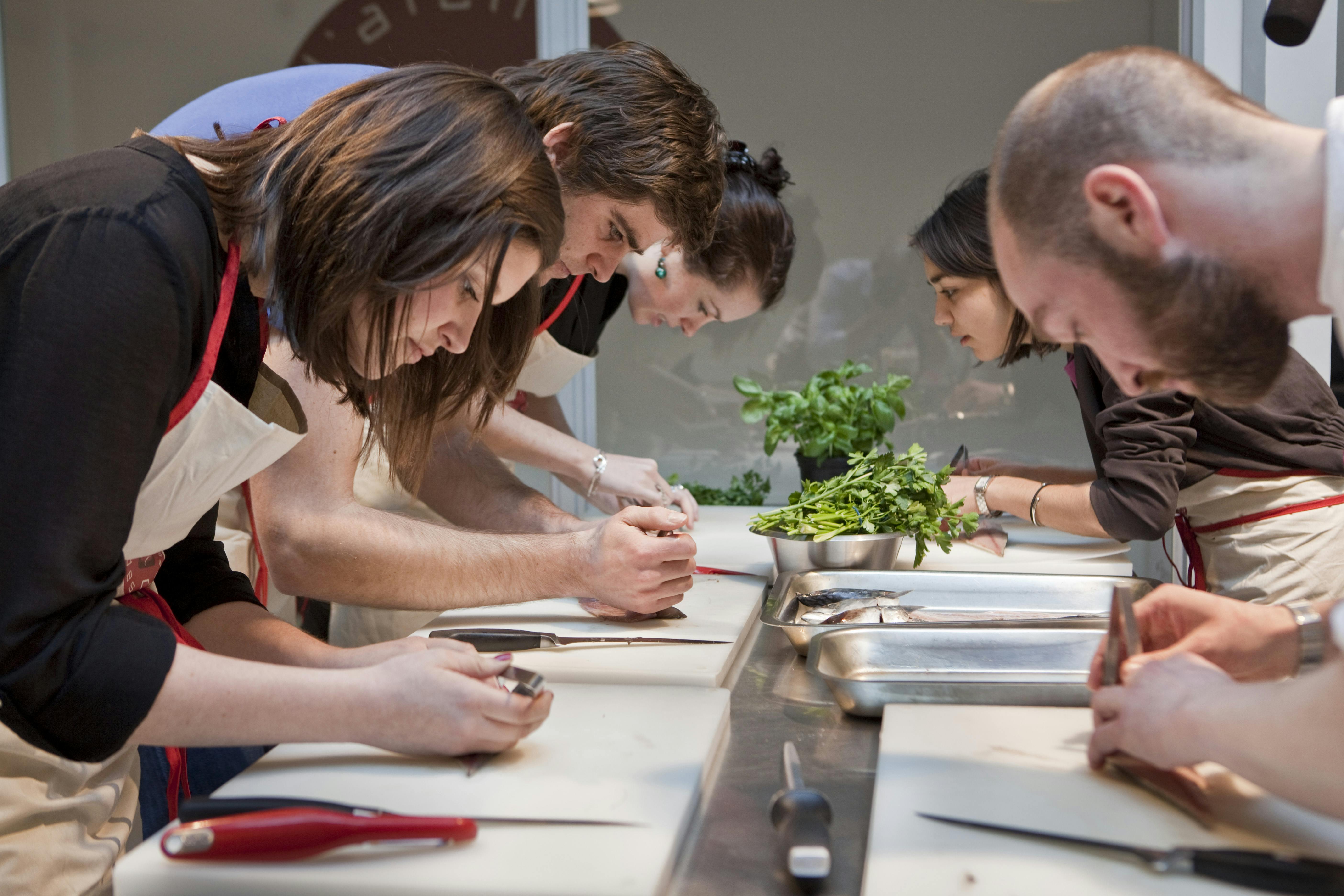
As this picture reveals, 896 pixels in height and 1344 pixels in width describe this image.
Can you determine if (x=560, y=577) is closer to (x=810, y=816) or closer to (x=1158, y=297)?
(x=810, y=816)

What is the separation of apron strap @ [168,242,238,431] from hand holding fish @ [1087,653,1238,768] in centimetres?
92

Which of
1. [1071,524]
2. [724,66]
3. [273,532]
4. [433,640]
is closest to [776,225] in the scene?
[1071,524]

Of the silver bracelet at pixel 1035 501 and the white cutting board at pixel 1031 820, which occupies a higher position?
the white cutting board at pixel 1031 820

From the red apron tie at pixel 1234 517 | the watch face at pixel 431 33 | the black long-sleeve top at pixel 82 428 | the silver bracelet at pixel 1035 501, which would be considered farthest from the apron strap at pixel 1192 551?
the watch face at pixel 431 33

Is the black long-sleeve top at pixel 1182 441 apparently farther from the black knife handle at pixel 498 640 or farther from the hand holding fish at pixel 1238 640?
the black knife handle at pixel 498 640

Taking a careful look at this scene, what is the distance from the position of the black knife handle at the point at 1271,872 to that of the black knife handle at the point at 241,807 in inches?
24.4

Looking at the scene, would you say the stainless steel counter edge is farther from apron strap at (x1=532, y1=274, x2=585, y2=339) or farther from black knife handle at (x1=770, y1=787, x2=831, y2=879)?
apron strap at (x1=532, y1=274, x2=585, y2=339)

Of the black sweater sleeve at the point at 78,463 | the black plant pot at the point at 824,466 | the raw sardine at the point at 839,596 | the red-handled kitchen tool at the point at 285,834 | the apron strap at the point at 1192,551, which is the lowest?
the apron strap at the point at 1192,551

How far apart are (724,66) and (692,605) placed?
8.33 feet

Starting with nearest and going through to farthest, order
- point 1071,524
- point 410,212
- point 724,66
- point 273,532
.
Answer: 1. point 410,212
2. point 273,532
3. point 1071,524
4. point 724,66

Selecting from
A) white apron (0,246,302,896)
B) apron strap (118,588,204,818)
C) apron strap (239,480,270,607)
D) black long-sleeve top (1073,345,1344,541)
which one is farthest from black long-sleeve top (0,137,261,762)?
black long-sleeve top (1073,345,1344,541)

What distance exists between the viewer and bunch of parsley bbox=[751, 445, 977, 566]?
180 centimetres

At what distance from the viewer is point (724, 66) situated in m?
3.61

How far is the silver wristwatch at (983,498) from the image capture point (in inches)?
94.1
